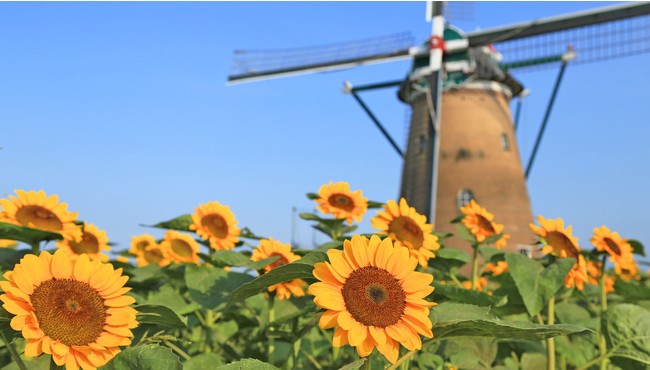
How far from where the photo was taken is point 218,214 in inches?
146

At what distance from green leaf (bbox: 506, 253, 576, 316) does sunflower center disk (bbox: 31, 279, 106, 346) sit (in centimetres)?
162

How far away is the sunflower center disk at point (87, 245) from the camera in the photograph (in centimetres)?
366

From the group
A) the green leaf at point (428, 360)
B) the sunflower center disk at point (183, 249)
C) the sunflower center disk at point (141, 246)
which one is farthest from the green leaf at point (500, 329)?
the sunflower center disk at point (141, 246)

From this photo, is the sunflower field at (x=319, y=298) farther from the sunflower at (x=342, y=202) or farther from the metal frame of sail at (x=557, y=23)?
the metal frame of sail at (x=557, y=23)

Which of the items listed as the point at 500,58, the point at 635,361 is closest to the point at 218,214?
the point at 635,361

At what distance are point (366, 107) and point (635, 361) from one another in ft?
55.8

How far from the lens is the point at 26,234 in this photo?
2.75m

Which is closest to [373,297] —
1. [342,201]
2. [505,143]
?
[342,201]

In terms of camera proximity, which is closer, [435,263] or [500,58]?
[435,263]

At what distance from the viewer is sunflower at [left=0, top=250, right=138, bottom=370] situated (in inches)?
69.9

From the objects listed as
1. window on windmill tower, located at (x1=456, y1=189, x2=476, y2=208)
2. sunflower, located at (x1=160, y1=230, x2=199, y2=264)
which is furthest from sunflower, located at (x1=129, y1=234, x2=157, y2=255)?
window on windmill tower, located at (x1=456, y1=189, x2=476, y2=208)

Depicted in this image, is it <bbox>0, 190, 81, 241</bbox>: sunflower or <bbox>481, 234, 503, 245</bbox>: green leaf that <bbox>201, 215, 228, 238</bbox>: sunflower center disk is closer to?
<bbox>0, 190, 81, 241</bbox>: sunflower

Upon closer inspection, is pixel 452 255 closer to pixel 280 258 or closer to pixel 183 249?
pixel 280 258

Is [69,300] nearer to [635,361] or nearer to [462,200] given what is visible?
[635,361]
